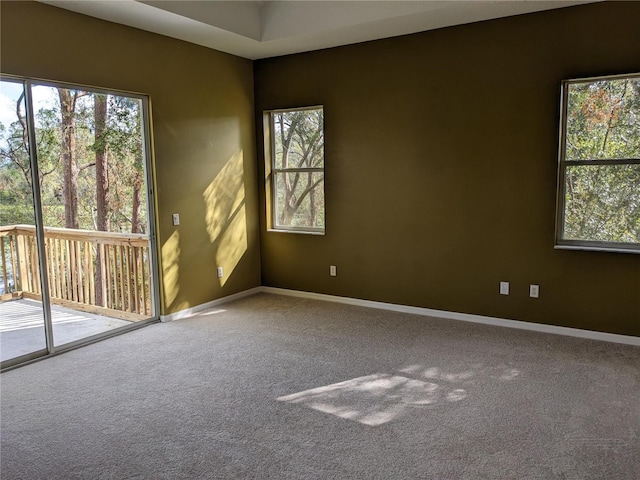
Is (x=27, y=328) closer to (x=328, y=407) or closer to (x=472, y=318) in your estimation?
(x=328, y=407)

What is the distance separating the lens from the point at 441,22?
409 centimetres

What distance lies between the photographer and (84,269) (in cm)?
424

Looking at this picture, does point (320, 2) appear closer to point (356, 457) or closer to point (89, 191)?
point (89, 191)

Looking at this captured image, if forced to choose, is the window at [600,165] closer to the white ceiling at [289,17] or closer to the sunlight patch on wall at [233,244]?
the white ceiling at [289,17]

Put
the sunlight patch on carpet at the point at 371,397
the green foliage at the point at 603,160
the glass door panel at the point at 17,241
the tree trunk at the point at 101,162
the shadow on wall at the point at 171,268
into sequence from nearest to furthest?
the sunlight patch on carpet at the point at 371,397 → the glass door panel at the point at 17,241 → the green foliage at the point at 603,160 → the tree trunk at the point at 101,162 → the shadow on wall at the point at 171,268

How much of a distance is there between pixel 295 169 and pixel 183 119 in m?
1.35

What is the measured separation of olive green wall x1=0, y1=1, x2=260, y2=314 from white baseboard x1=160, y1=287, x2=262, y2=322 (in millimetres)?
52

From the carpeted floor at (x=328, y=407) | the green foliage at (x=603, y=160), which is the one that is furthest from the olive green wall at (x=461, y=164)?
the carpeted floor at (x=328, y=407)

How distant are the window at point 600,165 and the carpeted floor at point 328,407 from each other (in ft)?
2.98

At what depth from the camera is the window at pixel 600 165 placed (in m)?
3.64

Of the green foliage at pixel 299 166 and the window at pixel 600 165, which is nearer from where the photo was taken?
the window at pixel 600 165

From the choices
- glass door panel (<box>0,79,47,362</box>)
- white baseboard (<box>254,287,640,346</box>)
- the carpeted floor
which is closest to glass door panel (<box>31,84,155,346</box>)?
glass door panel (<box>0,79,47,362</box>)

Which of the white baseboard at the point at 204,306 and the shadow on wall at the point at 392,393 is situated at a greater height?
the white baseboard at the point at 204,306

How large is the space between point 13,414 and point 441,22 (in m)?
4.32
